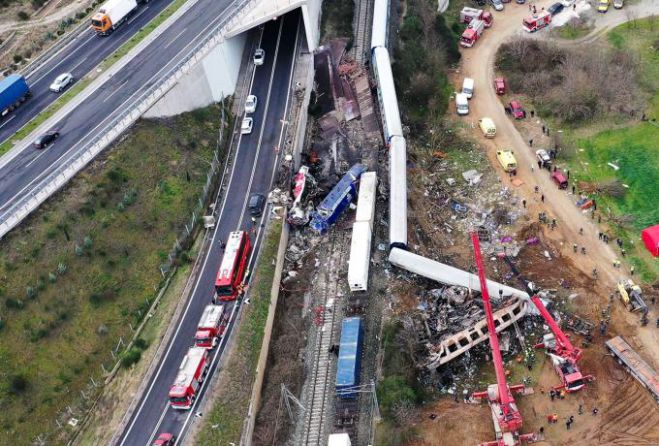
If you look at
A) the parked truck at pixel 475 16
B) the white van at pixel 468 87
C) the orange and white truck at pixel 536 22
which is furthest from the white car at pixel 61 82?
the orange and white truck at pixel 536 22

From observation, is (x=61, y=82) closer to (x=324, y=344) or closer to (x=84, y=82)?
(x=84, y=82)

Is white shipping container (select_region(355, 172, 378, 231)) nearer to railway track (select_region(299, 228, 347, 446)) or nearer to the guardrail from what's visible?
railway track (select_region(299, 228, 347, 446))

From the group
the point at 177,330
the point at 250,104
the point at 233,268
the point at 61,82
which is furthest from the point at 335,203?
the point at 61,82

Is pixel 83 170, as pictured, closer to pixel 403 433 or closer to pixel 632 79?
pixel 403 433

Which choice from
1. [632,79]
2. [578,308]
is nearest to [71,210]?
[578,308]

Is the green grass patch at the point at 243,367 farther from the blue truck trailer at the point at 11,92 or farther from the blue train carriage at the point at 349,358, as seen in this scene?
the blue truck trailer at the point at 11,92

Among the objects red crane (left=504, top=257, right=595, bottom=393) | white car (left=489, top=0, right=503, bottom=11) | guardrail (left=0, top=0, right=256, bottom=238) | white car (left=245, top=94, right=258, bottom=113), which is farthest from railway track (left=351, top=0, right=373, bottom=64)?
red crane (left=504, top=257, right=595, bottom=393)
